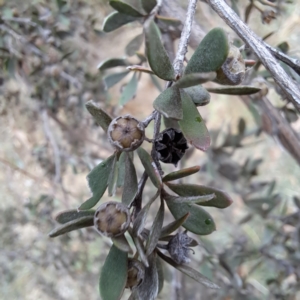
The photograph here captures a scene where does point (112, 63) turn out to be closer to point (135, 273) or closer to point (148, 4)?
point (148, 4)

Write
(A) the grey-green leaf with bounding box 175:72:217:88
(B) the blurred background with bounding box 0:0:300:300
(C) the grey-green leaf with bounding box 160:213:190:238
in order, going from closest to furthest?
(A) the grey-green leaf with bounding box 175:72:217:88, (C) the grey-green leaf with bounding box 160:213:190:238, (B) the blurred background with bounding box 0:0:300:300

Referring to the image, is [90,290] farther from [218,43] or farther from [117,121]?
[218,43]

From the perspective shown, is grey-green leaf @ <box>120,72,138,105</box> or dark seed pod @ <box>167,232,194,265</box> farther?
grey-green leaf @ <box>120,72,138,105</box>

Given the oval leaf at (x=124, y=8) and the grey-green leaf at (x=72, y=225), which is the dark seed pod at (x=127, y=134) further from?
the oval leaf at (x=124, y=8)

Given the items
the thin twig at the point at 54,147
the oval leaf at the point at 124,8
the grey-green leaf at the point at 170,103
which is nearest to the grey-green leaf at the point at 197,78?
the grey-green leaf at the point at 170,103

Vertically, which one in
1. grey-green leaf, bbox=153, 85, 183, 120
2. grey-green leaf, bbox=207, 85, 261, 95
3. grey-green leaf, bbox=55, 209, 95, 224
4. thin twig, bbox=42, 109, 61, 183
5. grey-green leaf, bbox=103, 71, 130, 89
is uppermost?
grey-green leaf, bbox=207, 85, 261, 95

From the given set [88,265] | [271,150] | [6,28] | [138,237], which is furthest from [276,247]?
[271,150]

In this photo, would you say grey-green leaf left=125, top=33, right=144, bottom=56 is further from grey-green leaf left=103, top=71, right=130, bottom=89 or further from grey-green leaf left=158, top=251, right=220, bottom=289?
grey-green leaf left=158, top=251, right=220, bottom=289

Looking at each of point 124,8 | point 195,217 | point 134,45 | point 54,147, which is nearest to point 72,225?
point 195,217

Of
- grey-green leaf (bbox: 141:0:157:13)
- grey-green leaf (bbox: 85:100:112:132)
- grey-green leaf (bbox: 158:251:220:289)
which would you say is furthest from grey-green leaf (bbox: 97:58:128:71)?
grey-green leaf (bbox: 158:251:220:289)
